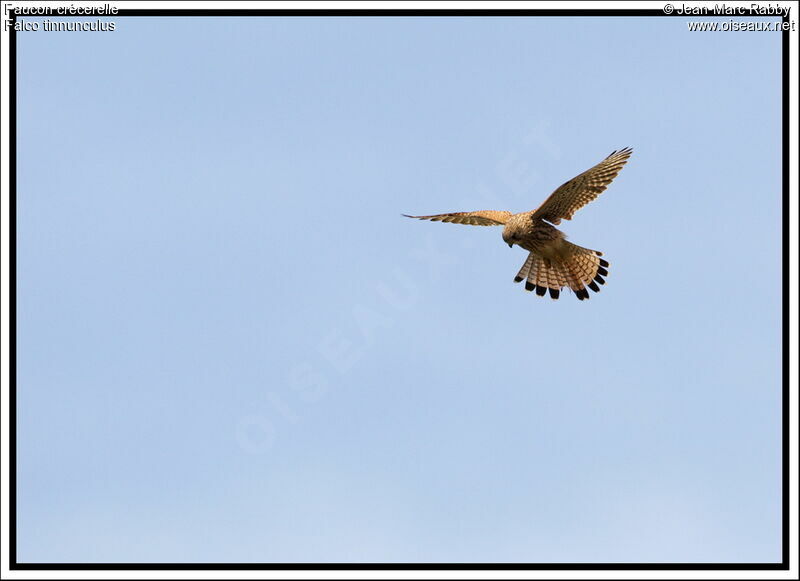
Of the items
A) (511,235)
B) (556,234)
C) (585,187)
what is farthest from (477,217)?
(585,187)

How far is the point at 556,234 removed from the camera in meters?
16.1

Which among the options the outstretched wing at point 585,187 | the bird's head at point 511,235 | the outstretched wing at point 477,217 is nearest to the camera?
the outstretched wing at point 585,187

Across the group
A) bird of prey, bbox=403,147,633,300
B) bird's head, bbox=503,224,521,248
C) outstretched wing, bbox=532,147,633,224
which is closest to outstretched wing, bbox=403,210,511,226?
bird of prey, bbox=403,147,633,300

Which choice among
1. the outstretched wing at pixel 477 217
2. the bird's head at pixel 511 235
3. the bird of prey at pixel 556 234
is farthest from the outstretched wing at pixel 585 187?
the outstretched wing at pixel 477 217

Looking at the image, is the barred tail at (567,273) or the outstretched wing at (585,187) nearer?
the outstretched wing at (585,187)

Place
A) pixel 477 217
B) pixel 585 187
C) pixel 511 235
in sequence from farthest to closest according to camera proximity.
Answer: pixel 477 217 → pixel 511 235 → pixel 585 187

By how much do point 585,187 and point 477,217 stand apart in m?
2.13

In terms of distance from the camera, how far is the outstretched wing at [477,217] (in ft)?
54.9

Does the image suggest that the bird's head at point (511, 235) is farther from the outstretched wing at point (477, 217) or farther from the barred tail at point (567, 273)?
the barred tail at point (567, 273)

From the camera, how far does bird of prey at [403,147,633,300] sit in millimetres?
15430

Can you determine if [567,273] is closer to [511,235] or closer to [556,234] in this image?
[556,234]

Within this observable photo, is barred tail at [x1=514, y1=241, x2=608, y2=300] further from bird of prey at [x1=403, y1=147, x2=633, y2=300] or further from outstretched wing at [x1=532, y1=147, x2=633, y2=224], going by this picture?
outstretched wing at [x1=532, y1=147, x2=633, y2=224]

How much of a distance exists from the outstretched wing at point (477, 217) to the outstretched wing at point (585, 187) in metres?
1.02
